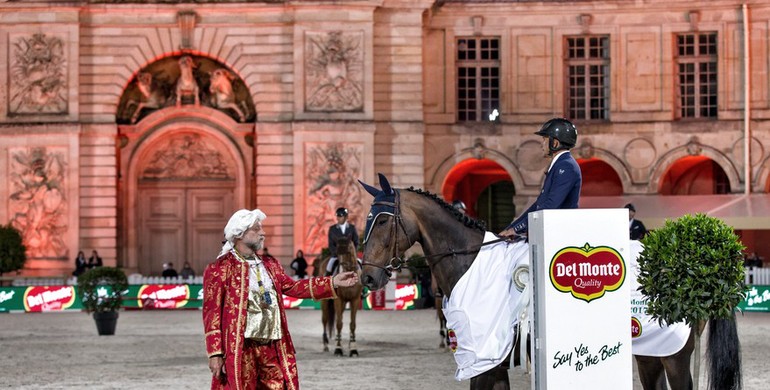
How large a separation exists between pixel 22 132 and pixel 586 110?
14008 mm

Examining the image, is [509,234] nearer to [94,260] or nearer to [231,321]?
[231,321]

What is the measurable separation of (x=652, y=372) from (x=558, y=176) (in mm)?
1832

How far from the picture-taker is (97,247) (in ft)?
111

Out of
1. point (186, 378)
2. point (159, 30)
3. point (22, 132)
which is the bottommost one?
point (186, 378)

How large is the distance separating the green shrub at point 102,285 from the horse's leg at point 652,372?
45.3ft

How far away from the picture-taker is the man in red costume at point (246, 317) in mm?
8297

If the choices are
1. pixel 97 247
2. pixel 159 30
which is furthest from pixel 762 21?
pixel 97 247

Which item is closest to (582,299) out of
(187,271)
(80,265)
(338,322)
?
(338,322)

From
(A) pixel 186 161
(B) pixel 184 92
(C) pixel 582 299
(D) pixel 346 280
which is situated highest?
(B) pixel 184 92

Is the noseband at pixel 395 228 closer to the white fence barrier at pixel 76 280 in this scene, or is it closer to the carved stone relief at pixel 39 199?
the white fence barrier at pixel 76 280

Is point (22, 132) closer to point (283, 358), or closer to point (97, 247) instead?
point (97, 247)

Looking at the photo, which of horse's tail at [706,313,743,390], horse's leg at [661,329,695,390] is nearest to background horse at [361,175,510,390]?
horse's leg at [661,329,695,390]

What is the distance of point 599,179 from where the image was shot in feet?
123

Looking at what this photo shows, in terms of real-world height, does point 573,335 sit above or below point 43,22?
below
